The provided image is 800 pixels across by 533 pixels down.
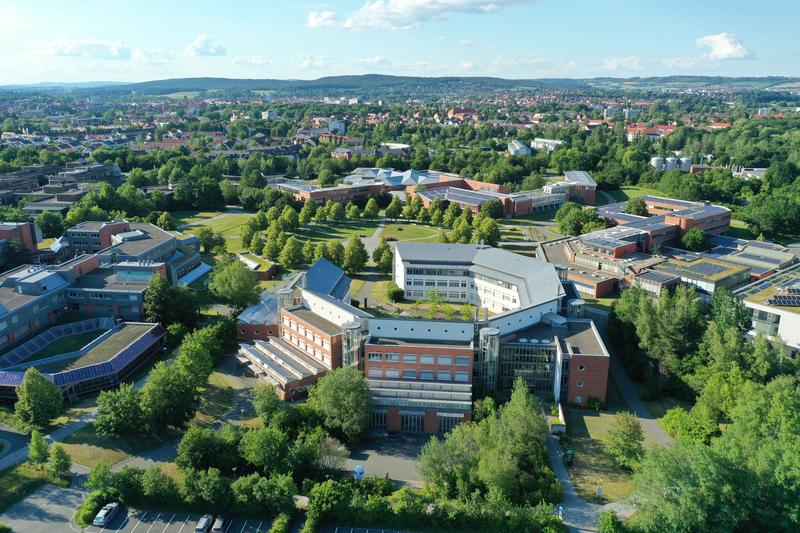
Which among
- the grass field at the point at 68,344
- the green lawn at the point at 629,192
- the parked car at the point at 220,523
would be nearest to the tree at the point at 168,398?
the parked car at the point at 220,523

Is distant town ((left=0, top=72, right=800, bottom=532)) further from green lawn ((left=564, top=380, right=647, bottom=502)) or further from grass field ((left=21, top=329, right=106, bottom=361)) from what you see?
grass field ((left=21, top=329, right=106, bottom=361))

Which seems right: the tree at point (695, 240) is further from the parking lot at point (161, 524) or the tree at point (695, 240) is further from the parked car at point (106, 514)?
the parked car at point (106, 514)

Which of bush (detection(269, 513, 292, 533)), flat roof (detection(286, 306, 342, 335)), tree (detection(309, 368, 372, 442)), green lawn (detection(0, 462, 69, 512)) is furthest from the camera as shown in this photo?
flat roof (detection(286, 306, 342, 335))

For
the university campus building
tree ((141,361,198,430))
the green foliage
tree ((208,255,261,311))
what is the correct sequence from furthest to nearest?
tree ((208,255,261,311)) → the university campus building → tree ((141,361,198,430)) → the green foliage

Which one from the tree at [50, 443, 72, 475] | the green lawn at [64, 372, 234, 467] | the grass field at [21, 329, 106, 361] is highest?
the grass field at [21, 329, 106, 361]

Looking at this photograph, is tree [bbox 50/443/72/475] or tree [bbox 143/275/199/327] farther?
tree [bbox 143/275/199/327]

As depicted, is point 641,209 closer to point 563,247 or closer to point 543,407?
point 563,247

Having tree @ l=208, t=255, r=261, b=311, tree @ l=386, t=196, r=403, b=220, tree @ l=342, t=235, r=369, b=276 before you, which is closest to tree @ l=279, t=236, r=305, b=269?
tree @ l=342, t=235, r=369, b=276
